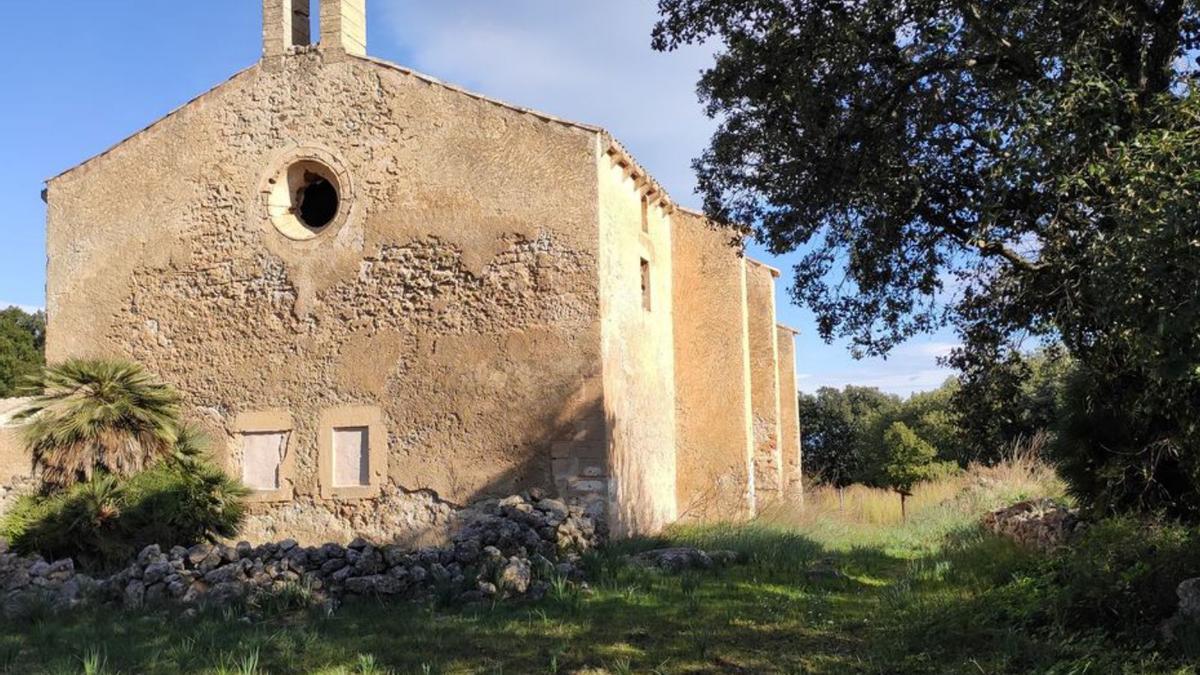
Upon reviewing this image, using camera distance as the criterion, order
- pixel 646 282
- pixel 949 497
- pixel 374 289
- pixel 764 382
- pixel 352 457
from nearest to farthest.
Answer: pixel 352 457 < pixel 374 289 < pixel 646 282 < pixel 764 382 < pixel 949 497

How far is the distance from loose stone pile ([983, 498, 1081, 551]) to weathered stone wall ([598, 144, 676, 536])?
176 inches

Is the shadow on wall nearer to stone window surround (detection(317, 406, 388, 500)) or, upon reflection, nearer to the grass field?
stone window surround (detection(317, 406, 388, 500))

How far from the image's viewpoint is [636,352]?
14000 mm

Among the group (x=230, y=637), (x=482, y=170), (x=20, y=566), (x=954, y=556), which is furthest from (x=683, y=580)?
(x=20, y=566)

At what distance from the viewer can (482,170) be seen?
13031 mm

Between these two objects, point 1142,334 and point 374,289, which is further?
point 374,289

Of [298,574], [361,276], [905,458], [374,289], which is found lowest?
[298,574]

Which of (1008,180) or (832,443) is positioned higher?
(1008,180)

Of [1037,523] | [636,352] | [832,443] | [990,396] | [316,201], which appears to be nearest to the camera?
[990,396]

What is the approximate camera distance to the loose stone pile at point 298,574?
942cm

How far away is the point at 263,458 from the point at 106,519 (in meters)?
2.49

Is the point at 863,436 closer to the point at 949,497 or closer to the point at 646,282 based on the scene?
the point at 949,497

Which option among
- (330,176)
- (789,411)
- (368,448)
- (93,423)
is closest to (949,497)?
(789,411)

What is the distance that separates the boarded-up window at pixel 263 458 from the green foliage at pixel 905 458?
21553 mm
